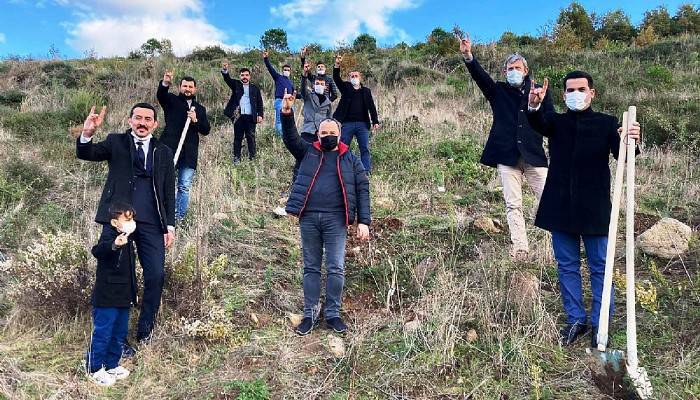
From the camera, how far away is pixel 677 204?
611 centimetres

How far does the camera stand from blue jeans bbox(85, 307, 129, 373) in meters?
3.29

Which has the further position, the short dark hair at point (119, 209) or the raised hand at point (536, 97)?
the raised hand at point (536, 97)

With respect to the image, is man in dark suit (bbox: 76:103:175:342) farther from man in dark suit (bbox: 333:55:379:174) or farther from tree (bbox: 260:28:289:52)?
tree (bbox: 260:28:289:52)

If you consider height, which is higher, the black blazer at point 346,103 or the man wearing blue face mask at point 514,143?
the black blazer at point 346,103

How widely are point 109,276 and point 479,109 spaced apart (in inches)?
409

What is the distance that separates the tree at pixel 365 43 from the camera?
22.7m

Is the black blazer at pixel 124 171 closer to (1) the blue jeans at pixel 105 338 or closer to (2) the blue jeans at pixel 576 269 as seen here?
(1) the blue jeans at pixel 105 338

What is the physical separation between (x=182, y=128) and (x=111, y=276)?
3.15 meters

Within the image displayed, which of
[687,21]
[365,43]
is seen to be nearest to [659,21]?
[687,21]

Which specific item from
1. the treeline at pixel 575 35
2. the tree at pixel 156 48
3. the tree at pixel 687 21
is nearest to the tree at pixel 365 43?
the treeline at pixel 575 35

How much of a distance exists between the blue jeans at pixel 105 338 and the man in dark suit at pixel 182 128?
2.51 metres

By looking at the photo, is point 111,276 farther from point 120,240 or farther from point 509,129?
point 509,129

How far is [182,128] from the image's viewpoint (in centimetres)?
614

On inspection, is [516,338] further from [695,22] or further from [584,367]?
[695,22]
